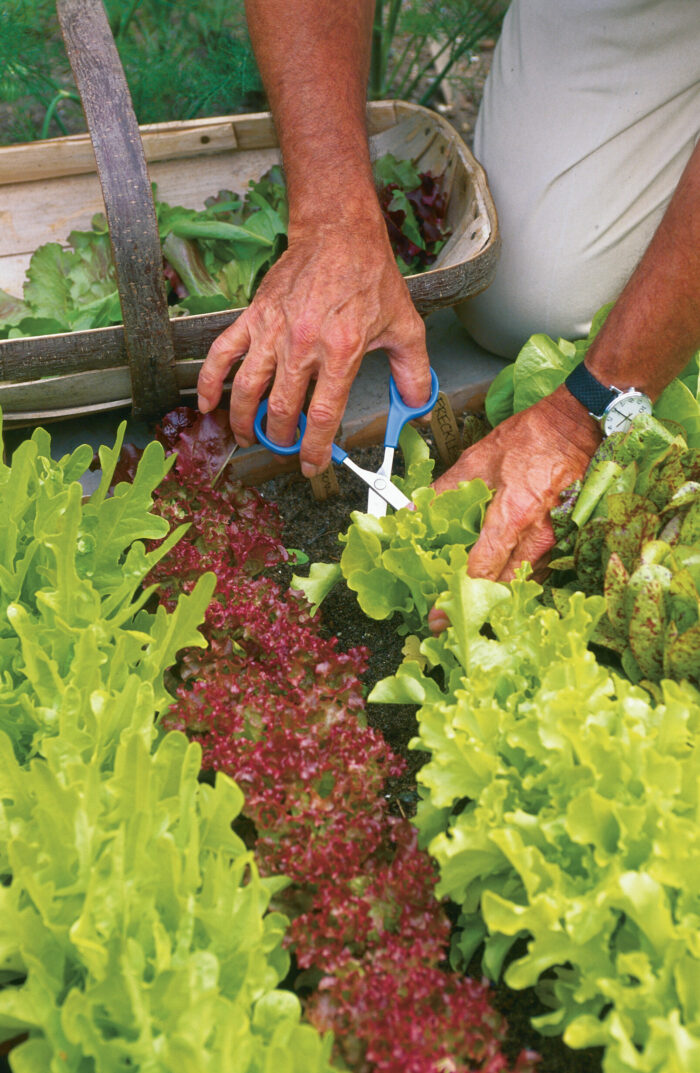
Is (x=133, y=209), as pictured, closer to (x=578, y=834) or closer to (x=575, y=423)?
(x=575, y=423)

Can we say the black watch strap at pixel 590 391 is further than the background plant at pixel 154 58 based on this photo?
No

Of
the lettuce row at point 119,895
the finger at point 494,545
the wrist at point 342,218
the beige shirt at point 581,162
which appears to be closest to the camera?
the lettuce row at point 119,895

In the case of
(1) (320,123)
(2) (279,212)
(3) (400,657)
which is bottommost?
(3) (400,657)

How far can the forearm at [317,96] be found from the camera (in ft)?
5.25

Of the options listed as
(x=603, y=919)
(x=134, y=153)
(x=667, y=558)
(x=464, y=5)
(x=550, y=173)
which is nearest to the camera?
(x=603, y=919)

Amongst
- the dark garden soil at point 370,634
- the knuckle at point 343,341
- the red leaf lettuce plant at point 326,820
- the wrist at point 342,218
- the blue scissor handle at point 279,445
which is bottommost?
the dark garden soil at point 370,634

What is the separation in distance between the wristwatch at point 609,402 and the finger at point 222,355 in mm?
525

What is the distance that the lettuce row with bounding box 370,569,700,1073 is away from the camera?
0.86 m

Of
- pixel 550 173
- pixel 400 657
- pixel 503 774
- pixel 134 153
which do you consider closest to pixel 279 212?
pixel 550 173

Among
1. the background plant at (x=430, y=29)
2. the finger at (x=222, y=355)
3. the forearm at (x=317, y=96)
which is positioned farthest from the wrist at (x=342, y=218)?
the background plant at (x=430, y=29)

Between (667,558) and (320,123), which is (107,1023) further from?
(320,123)

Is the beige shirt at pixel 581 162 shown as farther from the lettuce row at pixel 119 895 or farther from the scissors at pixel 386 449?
the lettuce row at pixel 119 895

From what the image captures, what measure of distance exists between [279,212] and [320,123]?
420 mm

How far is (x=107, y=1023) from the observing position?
0.88m
